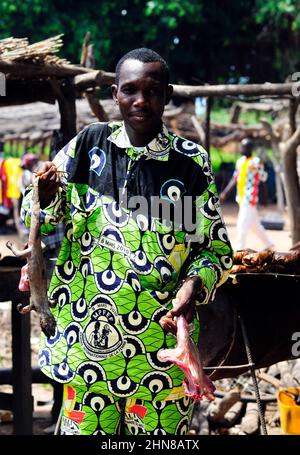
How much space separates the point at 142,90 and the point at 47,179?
0.41 metres

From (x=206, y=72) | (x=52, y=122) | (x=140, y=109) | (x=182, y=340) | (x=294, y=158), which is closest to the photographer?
(x=182, y=340)

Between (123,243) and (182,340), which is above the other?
(123,243)

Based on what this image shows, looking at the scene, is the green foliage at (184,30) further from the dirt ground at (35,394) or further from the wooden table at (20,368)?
the wooden table at (20,368)

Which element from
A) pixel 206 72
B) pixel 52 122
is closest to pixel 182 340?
pixel 52 122

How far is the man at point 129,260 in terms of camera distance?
2.67 metres

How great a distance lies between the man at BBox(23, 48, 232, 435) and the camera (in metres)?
2.67

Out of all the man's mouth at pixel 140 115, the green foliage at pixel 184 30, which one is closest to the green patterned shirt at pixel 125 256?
the man's mouth at pixel 140 115

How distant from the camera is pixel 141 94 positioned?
264 centimetres

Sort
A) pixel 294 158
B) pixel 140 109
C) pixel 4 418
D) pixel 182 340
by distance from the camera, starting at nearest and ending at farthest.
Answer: pixel 182 340 → pixel 140 109 → pixel 4 418 → pixel 294 158

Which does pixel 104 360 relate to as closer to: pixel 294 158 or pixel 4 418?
pixel 4 418

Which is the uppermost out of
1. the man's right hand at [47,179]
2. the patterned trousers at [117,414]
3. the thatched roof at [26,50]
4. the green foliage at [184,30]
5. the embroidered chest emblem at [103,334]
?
the green foliage at [184,30]

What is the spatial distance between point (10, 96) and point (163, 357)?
4.06 metres

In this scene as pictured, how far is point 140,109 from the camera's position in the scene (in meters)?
2.64

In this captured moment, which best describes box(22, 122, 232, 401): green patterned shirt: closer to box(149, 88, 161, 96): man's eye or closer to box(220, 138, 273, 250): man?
box(149, 88, 161, 96): man's eye
